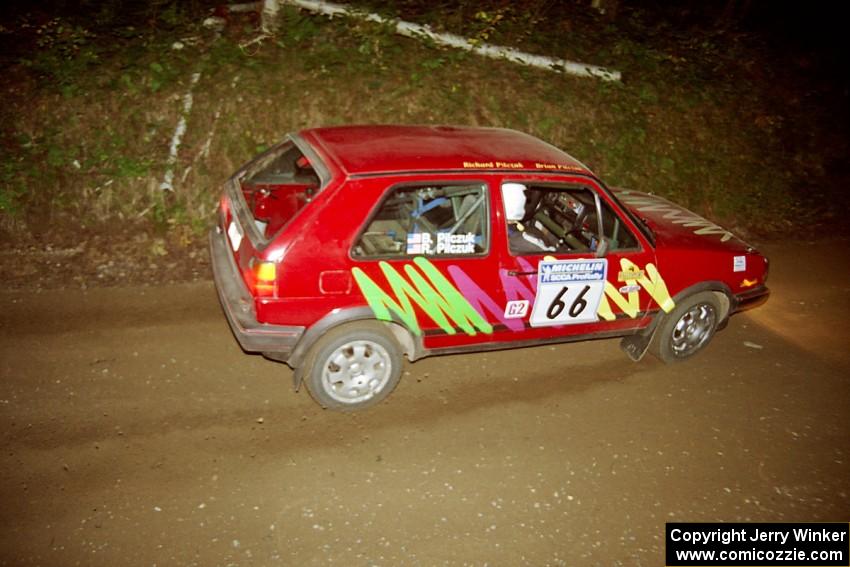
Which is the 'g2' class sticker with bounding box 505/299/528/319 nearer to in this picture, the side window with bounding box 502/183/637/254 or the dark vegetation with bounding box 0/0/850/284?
the side window with bounding box 502/183/637/254

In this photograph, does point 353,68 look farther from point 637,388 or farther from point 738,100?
point 738,100

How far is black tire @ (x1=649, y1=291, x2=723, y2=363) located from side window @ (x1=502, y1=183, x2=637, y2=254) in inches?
35.9

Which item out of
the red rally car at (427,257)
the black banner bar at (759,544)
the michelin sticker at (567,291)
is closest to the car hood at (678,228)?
the red rally car at (427,257)

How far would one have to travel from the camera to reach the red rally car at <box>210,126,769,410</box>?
3783 millimetres

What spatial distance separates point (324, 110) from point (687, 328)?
507 centimetres

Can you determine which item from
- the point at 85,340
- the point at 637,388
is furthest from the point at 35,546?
the point at 637,388

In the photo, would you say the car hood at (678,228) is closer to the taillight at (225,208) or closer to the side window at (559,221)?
the side window at (559,221)

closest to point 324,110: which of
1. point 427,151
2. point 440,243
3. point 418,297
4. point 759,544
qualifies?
point 427,151

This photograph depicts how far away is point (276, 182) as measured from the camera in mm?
4527

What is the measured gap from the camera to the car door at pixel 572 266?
425 centimetres

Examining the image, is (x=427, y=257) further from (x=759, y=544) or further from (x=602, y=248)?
(x=759, y=544)

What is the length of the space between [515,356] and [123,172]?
4658mm

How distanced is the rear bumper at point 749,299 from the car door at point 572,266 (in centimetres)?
79

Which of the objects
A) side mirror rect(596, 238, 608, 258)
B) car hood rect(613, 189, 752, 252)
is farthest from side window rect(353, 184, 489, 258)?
car hood rect(613, 189, 752, 252)
